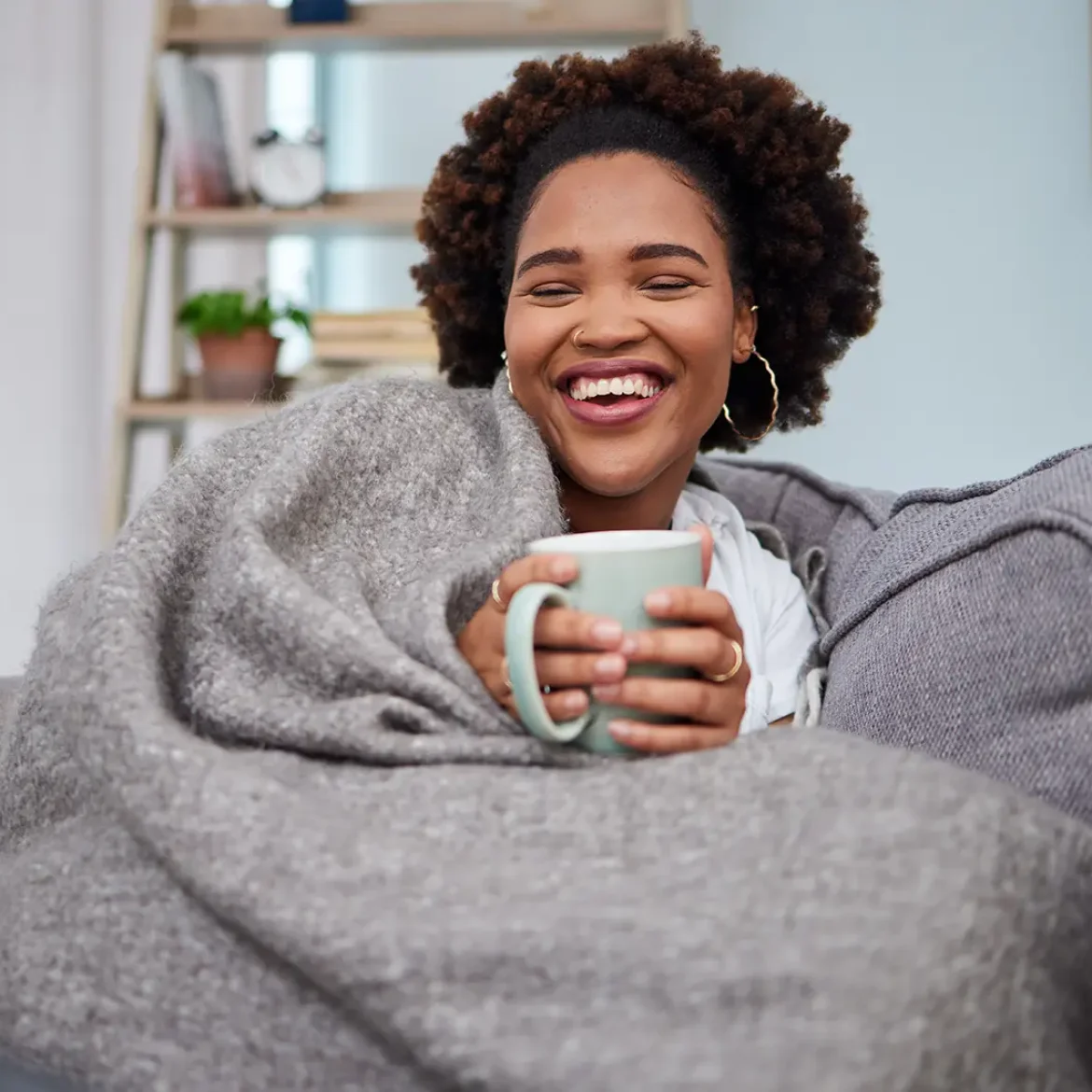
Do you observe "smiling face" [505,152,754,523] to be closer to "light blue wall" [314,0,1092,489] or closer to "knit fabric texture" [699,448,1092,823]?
"knit fabric texture" [699,448,1092,823]

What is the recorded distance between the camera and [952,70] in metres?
2.61

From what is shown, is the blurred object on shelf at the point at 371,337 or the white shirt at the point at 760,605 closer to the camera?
the white shirt at the point at 760,605

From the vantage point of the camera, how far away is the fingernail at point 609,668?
68 cm

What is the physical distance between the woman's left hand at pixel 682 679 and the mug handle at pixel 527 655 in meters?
0.05

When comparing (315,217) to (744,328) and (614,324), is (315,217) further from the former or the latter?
(614,324)

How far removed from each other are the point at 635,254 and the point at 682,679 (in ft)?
1.66

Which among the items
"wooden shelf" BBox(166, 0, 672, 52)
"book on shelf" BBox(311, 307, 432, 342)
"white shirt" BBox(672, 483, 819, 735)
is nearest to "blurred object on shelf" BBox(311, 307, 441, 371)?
"book on shelf" BBox(311, 307, 432, 342)

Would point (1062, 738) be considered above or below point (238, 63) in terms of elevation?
below

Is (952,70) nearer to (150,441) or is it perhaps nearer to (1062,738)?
(150,441)

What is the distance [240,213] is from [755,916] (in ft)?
6.79

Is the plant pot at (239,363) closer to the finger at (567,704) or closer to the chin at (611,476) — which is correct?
the chin at (611,476)

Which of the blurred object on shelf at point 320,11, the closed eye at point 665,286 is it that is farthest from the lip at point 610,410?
the blurred object on shelf at point 320,11

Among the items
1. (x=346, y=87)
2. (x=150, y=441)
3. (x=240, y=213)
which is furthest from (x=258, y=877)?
(x=346, y=87)

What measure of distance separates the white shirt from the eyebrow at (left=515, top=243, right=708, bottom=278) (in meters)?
0.28
